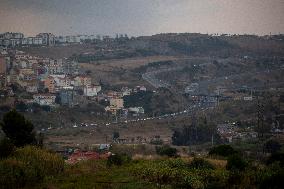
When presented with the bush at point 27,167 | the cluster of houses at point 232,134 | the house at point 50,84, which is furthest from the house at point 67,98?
the bush at point 27,167

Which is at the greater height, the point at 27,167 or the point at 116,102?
the point at 27,167

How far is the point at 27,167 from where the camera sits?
9.79m

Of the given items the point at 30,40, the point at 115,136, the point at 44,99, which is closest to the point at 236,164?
the point at 115,136

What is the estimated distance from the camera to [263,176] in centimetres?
960

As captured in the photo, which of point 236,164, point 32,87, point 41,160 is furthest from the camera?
point 32,87

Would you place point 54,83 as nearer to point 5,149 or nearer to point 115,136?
point 115,136

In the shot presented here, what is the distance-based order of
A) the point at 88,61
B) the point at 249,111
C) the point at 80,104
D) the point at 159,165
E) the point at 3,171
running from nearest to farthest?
the point at 3,171, the point at 159,165, the point at 249,111, the point at 80,104, the point at 88,61

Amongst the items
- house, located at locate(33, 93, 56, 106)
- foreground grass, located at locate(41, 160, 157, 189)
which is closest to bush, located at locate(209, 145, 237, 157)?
foreground grass, located at locate(41, 160, 157, 189)

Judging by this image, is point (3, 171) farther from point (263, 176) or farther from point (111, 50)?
point (111, 50)

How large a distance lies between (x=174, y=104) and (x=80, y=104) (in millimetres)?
13272

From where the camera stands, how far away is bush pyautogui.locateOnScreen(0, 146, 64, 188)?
9.15 metres

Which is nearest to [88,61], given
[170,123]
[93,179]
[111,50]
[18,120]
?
[111,50]

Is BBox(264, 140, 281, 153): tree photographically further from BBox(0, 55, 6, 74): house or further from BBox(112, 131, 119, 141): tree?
BBox(0, 55, 6, 74): house

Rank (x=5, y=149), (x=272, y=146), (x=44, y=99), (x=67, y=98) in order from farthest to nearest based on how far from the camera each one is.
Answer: (x=67, y=98), (x=44, y=99), (x=272, y=146), (x=5, y=149)
